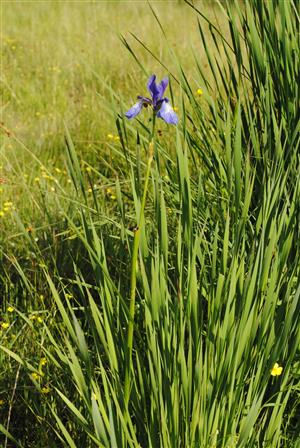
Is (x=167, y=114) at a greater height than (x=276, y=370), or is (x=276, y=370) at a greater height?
(x=167, y=114)

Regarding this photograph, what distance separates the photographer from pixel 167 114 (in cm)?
146

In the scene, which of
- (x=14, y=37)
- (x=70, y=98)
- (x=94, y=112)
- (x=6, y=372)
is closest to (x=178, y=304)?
(x=6, y=372)

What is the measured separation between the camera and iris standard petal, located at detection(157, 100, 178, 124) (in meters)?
1.44

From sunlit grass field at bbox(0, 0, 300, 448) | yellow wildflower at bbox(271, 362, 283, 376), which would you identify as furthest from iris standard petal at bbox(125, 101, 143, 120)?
yellow wildflower at bbox(271, 362, 283, 376)

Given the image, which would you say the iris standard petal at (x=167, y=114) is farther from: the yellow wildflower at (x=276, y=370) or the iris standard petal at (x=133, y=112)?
the yellow wildflower at (x=276, y=370)

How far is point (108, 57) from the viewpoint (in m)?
5.52

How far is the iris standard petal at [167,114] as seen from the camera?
1.44 meters

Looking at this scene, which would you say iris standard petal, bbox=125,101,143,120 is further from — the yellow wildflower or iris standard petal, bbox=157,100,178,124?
the yellow wildflower

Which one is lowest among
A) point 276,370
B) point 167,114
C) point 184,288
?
point 276,370

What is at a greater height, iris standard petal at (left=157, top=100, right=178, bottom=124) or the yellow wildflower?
iris standard petal at (left=157, top=100, right=178, bottom=124)

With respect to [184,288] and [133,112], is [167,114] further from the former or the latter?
[184,288]

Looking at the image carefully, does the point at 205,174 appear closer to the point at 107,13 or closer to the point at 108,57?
the point at 108,57

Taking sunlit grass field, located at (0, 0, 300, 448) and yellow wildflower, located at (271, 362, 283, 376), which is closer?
sunlit grass field, located at (0, 0, 300, 448)

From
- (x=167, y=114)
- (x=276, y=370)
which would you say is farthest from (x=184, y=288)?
(x=167, y=114)
